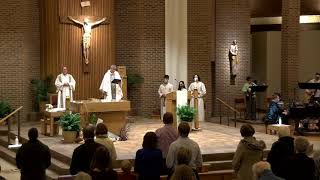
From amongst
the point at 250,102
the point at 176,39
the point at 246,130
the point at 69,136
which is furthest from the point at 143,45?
the point at 246,130

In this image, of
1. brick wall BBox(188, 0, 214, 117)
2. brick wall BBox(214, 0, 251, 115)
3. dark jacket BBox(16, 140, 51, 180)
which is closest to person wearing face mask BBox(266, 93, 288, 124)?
brick wall BBox(188, 0, 214, 117)

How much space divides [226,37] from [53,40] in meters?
6.81

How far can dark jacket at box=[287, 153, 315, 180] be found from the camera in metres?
6.69

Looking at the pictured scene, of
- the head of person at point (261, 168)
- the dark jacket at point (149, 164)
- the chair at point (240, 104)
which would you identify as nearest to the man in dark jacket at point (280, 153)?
the head of person at point (261, 168)

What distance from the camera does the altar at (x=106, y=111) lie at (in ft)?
47.8

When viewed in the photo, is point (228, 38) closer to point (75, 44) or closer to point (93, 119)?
point (75, 44)

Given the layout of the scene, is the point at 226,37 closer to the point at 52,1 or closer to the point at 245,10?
the point at 245,10

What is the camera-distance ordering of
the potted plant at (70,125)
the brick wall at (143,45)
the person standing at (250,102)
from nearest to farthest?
1. the potted plant at (70,125)
2. the person standing at (250,102)
3. the brick wall at (143,45)

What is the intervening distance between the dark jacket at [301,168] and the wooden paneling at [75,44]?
14099 millimetres

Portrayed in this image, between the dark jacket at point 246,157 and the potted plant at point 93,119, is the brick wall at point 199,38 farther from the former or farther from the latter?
the dark jacket at point 246,157

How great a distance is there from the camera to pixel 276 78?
2578 centimetres

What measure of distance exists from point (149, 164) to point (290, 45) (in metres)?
14.8

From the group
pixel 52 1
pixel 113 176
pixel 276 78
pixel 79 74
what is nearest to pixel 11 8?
pixel 52 1

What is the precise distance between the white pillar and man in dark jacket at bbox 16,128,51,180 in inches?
521
